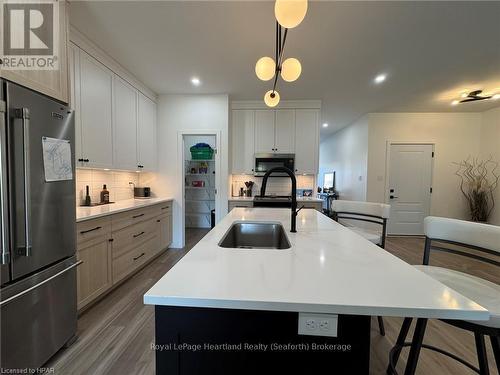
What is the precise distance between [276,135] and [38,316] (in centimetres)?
379

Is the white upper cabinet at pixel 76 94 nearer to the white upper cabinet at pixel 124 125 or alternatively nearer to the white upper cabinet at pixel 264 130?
the white upper cabinet at pixel 124 125

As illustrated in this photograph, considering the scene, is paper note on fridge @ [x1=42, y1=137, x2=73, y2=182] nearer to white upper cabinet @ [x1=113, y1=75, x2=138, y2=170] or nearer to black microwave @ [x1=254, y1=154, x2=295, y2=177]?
white upper cabinet @ [x1=113, y1=75, x2=138, y2=170]

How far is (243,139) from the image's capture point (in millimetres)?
4199

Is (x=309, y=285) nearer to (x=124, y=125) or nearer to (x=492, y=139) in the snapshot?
(x=124, y=125)

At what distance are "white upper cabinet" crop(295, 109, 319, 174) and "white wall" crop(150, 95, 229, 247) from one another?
1.37 m

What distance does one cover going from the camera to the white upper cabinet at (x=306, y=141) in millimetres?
4086

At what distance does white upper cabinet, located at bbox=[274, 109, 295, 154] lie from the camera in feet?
13.5

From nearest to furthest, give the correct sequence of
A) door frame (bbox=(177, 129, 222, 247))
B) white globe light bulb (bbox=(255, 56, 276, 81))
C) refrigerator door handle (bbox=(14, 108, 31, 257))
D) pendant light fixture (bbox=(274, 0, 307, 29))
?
pendant light fixture (bbox=(274, 0, 307, 29))
refrigerator door handle (bbox=(14, 108, 31, 257))
white globe light bulb (bbox=(255, 56, 276, 81))
door frame (bbox=(177, 129, 222, 247))

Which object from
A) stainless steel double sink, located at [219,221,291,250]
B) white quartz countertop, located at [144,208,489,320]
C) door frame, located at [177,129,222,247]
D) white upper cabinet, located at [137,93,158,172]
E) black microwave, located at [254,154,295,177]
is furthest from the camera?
black microwave, located at [254,154,295,177]

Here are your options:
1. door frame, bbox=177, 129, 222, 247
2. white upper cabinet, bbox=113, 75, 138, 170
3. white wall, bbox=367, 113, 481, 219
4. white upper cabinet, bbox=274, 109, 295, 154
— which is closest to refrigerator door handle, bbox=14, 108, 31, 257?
white upper cabinet, bbox=113, 75, 138, 170

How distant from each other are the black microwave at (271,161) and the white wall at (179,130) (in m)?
0.68

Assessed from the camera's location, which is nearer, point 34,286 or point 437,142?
point 34,286

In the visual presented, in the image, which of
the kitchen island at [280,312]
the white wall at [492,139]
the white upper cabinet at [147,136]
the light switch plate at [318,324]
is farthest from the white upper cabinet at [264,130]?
the white wall at [492,139]

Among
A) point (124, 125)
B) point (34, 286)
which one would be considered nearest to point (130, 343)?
point (34, 286)
